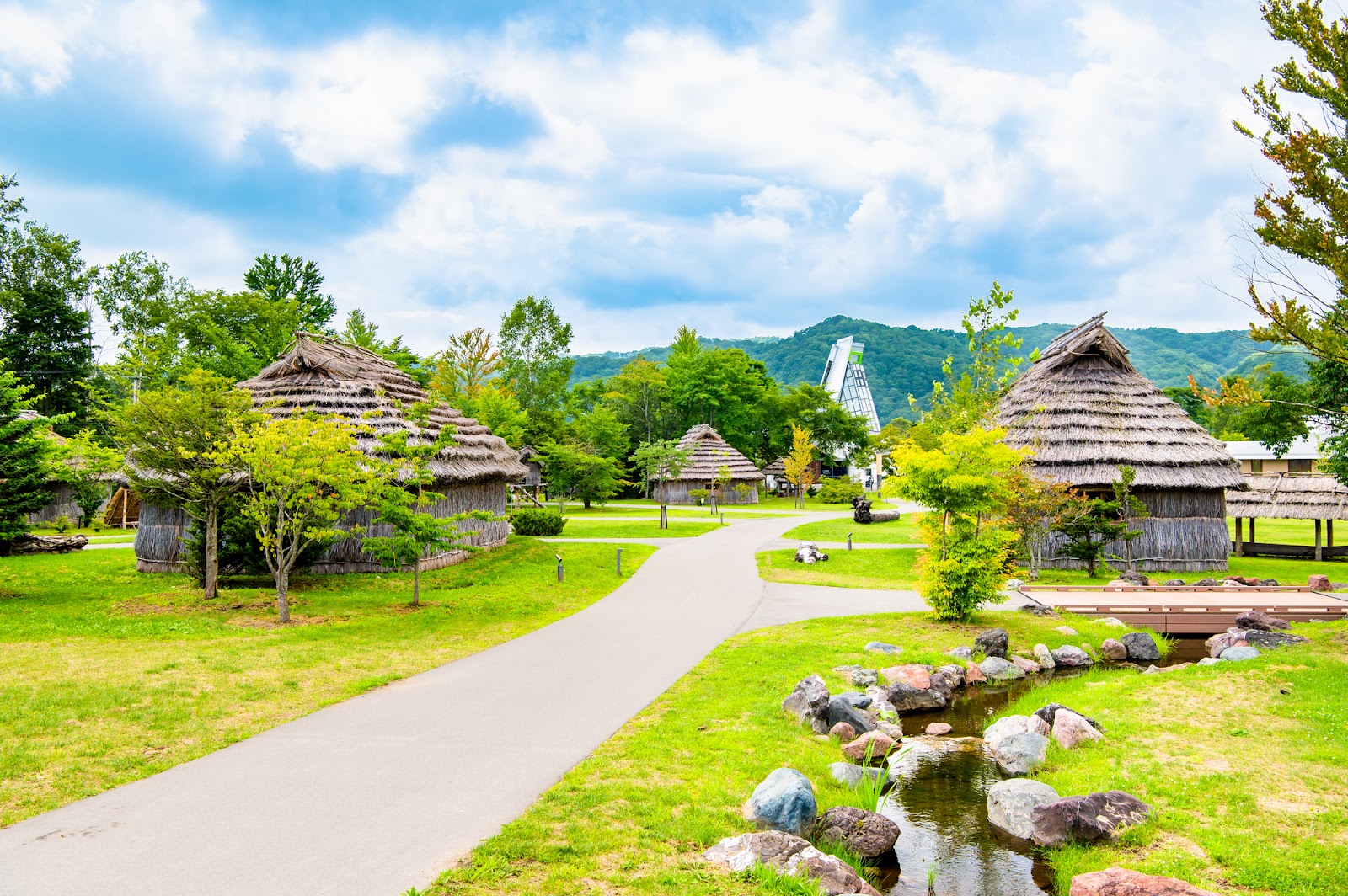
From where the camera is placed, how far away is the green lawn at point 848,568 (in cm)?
2083

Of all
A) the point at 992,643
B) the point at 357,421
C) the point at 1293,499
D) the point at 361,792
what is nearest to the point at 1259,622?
the point at 992,643

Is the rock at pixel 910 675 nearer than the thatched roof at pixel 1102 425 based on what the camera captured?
Yes

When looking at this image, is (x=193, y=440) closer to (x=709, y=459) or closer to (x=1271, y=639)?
(x=1271, y=639)

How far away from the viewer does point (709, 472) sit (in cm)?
5059

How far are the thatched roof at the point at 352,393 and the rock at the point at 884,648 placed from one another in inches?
488

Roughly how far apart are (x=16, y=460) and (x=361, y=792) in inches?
610

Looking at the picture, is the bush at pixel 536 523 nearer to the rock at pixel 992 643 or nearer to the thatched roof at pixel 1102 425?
the thatched roof at pixel 1102 425

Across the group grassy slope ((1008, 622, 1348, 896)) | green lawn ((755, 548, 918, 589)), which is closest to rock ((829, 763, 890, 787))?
grassy slope ((1008, 622, 1348, 896))

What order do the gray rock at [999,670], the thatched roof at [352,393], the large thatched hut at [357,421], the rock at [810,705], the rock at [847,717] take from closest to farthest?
the rock at [810,705] → the rock at [847,717] → the gray rock at [999,670] → the large thatched hut at [357,421] → the thatched roof at [352,393]

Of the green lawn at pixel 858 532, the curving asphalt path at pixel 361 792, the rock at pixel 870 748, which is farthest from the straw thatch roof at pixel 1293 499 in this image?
the curving asphalt path at pixel 361 792

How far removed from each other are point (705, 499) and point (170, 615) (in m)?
37.2

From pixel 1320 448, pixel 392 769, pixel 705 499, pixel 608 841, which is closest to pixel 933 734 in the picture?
pixel 608 841

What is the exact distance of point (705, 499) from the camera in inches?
1971

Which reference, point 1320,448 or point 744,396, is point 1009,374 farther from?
point 744,396
